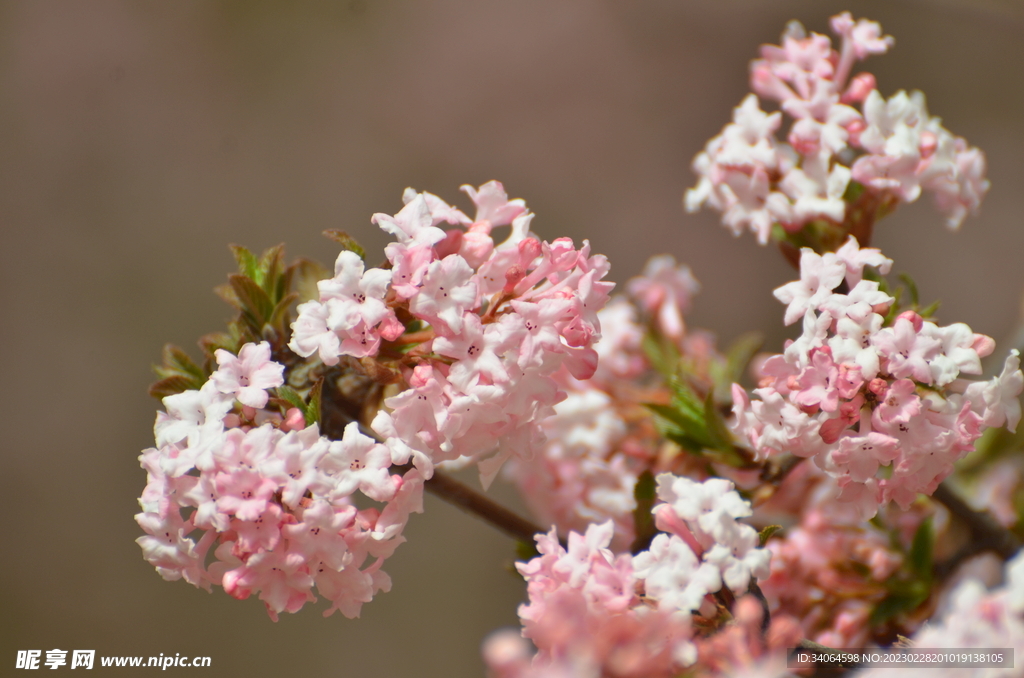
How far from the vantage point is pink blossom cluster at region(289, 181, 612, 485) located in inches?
31.2

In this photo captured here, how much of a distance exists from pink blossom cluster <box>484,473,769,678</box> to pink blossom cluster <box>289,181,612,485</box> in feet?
0.46

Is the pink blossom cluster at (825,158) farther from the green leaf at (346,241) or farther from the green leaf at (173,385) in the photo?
the green leaf at (173,385)

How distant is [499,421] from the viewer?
83 centimetres

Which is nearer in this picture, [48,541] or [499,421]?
[499,421]

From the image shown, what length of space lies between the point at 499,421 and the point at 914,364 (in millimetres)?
417

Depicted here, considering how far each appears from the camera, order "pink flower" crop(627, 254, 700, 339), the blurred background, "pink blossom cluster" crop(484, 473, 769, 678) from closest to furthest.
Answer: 1. "pink blossom cluster" crop(484, 473, 769, 678)
2. "pink flower" crop(627, 254, 700, 339)
3. the blurred background

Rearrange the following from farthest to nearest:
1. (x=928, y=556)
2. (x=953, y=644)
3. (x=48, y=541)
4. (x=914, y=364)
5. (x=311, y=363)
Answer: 1. (x=48, y=541)
2. (x=928, y=556)
3. (x=311, y=363)
4. (x=914, y=364)
5. (x=953, y=644)

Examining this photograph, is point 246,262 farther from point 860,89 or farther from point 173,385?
point 860,89

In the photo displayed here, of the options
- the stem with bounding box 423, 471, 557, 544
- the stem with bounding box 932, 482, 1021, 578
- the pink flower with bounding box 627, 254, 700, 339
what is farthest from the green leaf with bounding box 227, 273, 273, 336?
the stem with bounding box 932, 482, 1021, 578

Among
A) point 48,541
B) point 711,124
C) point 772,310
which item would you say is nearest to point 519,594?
point 772,310

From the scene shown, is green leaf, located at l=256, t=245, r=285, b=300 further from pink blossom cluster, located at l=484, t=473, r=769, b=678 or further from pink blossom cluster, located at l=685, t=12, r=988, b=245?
pink blossom cluster, located at l=685, t=12, r=988, b=245

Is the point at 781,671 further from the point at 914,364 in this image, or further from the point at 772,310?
the point at 772,310

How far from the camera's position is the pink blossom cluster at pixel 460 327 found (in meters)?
0.79

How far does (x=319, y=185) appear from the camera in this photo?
98.3 inches
